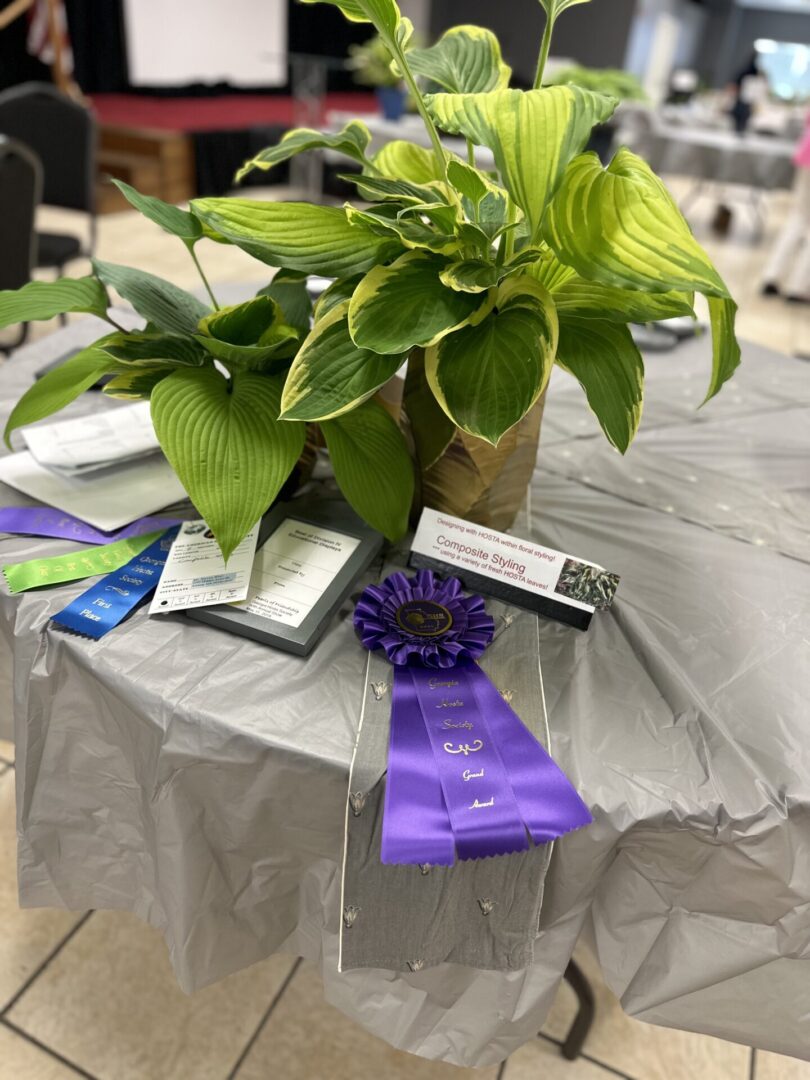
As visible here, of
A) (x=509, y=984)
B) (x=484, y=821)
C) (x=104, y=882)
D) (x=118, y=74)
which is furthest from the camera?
(x=118, y=74)

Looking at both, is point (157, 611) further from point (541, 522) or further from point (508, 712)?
point (541, 522)

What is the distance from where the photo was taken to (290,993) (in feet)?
3.74

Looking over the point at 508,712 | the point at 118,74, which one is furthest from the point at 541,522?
the point at 118,74

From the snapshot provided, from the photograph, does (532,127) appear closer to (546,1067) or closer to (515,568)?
(515,568)

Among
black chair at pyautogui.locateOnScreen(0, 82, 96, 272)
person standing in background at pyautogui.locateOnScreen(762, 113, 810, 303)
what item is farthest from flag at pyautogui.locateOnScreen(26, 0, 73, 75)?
person standing in background at pyautogui.locateOnScreen(762, 113, 810, 303)

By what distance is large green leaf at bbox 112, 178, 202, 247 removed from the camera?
31.0 inches

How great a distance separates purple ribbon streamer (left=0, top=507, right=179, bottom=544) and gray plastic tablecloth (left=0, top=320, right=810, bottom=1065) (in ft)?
0.08

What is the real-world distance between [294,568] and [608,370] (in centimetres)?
39

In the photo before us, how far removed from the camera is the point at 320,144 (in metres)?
0.82

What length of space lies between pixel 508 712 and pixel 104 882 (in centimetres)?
51

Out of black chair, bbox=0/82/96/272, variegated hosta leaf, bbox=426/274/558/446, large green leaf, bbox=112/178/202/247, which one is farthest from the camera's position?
black chair, bbox=0/82/96/272

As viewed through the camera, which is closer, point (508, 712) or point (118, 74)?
point (508, 712)

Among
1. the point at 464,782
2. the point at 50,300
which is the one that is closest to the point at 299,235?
the point at 50,300

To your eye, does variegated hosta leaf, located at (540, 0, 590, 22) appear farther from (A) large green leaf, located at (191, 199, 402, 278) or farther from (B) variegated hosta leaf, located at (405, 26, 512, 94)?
(A) large green leaf, located at (191, 199, 402, 278)
